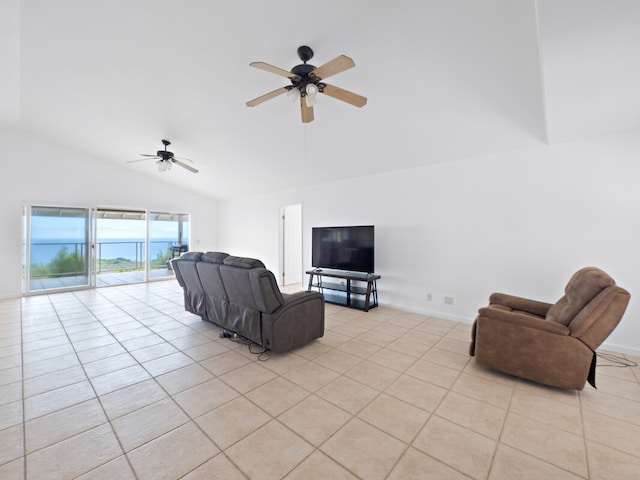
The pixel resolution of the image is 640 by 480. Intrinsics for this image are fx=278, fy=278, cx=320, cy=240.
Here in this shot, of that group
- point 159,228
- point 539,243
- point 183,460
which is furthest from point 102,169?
point 539,243

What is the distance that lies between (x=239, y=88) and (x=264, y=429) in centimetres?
343

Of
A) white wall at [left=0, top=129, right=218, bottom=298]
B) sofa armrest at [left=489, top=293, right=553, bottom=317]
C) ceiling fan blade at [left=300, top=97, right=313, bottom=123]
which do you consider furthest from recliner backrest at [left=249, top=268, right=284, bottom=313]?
white wall at [left=0, top=129, right=218, bottom=298]

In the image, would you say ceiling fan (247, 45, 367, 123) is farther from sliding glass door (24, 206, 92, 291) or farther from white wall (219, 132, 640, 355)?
sliding glass door (24, 206, 92, 291)

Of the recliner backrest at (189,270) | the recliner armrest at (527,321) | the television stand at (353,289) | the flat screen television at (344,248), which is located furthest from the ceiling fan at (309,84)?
the television stand at (353,289)

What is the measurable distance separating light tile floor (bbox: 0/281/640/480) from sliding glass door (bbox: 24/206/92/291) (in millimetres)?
3637

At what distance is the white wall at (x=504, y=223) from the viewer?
9.96 ft

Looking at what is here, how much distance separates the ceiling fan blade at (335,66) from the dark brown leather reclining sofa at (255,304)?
1.85 meters

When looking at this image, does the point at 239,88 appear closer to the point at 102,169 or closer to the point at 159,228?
the point at 102,169

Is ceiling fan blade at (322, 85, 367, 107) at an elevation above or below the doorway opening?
above

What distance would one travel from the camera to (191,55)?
2881 mm

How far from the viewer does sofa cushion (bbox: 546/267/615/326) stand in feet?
7.42

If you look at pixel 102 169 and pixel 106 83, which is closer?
pixel 106 83

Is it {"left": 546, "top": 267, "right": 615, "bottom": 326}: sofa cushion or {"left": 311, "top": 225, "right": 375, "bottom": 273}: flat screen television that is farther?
{"left": 311, "top": 225, "right": 375, "bottom": 273}: flat screen television

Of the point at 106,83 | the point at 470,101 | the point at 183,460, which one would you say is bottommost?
the point at 183,460
